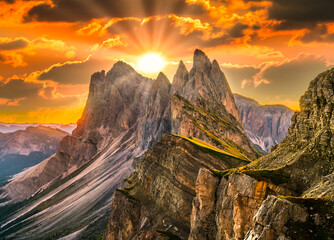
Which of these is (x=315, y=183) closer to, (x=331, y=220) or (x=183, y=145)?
(x=331, y=220)

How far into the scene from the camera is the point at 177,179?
73000 mm

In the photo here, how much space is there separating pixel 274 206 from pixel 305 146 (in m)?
19.8

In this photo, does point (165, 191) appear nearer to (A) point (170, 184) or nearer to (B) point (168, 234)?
(A) point (170, 184)

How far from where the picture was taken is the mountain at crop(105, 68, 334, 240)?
2536cm

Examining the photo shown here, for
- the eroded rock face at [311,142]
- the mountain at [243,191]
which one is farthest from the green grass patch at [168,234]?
the eroded rock face at [311,142]

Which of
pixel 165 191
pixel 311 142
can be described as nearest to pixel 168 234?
pixel 165 191

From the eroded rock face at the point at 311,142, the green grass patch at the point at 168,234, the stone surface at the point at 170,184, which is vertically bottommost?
the green grass patch at the point at 168,234

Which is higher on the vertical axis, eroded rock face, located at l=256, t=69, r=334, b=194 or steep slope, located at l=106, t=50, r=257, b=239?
eroded rock face, located at l=256, t=69, r=334, b=194

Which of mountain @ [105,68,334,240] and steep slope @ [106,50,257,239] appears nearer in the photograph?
mountain @ [105,68,334,240]

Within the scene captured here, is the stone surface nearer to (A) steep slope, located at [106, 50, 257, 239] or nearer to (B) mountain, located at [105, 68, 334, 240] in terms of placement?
(A) steep slope, located at [106, 50, 257, 239]

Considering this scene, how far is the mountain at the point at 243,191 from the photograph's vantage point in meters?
25.4

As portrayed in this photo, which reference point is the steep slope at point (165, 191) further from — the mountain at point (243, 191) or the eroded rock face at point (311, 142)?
the eroded rock face at point (311, 142)

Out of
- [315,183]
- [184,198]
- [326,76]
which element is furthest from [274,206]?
[184,198]

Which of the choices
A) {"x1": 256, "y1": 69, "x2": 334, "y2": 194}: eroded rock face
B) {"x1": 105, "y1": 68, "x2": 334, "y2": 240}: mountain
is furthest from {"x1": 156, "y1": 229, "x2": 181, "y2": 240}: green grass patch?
{"x1": 256, "y1": 69, "x2": 334, "y2": 194}: eroded rock face
